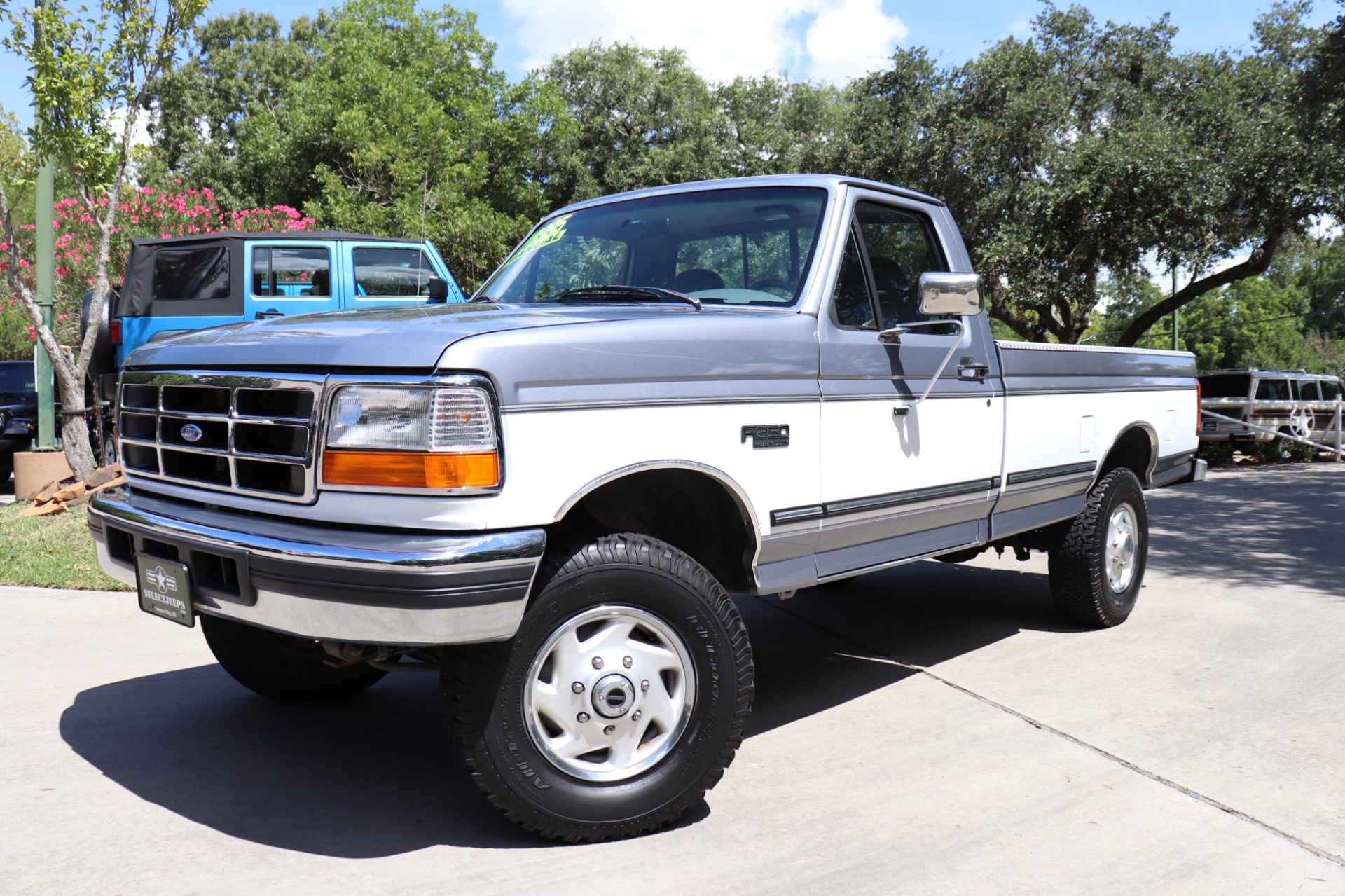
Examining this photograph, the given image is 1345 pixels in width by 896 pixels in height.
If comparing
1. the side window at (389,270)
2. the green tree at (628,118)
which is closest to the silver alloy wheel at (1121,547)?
the side window at (389,270)

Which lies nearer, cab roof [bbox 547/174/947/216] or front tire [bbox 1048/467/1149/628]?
cab roof [bbox 547/174/947/216]

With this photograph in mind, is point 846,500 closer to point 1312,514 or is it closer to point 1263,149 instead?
point 1312,514

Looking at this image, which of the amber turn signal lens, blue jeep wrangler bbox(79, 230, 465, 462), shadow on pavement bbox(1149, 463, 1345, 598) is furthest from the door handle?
blue jeep wrangler bbox(79, 230, 465, 462)

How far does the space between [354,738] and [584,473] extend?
178cm

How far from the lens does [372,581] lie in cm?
272

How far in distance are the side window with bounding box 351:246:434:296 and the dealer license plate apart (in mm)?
7862

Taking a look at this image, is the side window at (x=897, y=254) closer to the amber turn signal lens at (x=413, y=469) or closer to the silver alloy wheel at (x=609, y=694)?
the silver alloy wheel at (x=609, y=694)

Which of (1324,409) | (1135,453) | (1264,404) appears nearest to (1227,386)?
(1264,404)

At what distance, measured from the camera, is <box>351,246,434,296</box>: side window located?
10.9m

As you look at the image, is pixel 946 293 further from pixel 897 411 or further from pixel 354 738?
pixel 354 738

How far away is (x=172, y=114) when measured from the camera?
3622cm

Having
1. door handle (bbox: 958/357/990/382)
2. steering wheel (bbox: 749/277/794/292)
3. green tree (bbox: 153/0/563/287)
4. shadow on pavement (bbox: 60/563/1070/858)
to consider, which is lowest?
shadow on pavement (bbox: 60/563/1070/858)

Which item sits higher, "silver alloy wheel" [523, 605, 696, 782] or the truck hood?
the truck hood

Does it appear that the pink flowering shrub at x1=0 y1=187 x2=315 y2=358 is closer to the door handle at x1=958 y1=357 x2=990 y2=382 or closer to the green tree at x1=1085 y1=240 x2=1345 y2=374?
the door handle at x1=958 y1=357 x2=990 y2=382
